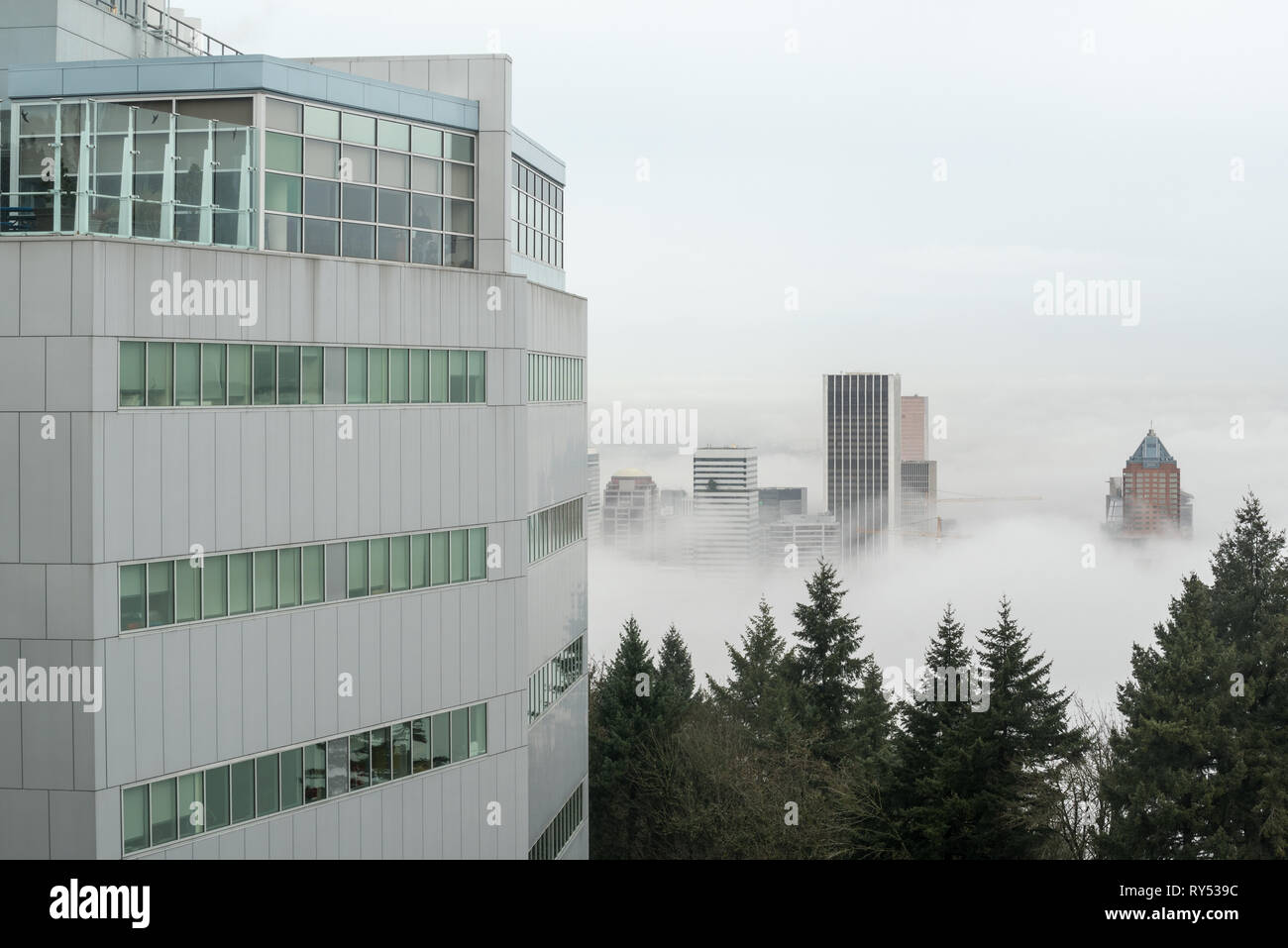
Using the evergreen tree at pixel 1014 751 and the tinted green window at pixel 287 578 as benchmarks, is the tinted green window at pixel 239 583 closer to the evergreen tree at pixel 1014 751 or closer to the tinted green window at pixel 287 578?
the tinted green window at pixel 287 578

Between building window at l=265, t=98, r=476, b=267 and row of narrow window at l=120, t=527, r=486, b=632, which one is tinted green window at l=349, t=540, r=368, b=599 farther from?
building window at l=265, t=98, r=476, b=267

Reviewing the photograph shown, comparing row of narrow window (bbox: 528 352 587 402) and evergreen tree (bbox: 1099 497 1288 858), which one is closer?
row of narrow window (bbox: 528 352 587 402)

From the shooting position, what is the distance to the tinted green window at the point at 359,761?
23266 mm

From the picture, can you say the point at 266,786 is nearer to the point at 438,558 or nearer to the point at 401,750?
the point at 401,750

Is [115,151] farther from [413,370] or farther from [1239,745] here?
[1239,745]

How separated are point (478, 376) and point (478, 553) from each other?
374cm

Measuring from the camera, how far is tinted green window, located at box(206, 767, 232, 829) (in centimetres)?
2081

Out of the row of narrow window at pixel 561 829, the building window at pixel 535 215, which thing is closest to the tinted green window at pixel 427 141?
the building window at pixel 535 215

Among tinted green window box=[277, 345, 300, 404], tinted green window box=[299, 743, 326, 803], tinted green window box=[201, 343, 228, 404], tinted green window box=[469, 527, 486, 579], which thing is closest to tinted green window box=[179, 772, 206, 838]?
tinted green window box=[299, 743, 326, 803]

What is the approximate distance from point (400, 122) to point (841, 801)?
2496 centimetres

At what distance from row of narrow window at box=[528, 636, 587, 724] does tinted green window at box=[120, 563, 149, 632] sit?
1048cm

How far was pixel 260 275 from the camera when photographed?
847 inches

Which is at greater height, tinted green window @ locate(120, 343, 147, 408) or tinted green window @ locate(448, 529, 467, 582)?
tinted green window @ locate(120, 343, 147, 408)

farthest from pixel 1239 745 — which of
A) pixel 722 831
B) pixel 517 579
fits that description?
pixel 517 579
